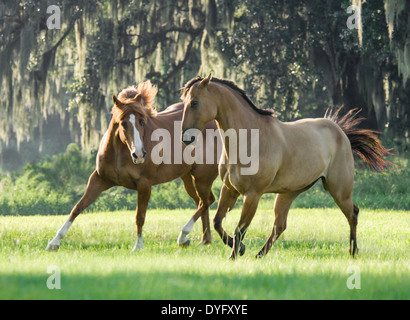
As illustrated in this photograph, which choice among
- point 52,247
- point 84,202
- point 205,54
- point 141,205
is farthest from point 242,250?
point 205,54

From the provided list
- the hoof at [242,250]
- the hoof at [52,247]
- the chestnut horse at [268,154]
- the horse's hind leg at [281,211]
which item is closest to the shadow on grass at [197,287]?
the hoof at [242,250]

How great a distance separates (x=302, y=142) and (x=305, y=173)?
1.24ft

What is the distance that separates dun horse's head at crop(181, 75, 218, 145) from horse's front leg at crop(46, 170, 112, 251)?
2.41 meters

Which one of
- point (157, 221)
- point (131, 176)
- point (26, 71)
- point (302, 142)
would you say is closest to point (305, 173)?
point (302, 142)

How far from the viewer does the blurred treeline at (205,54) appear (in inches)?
753

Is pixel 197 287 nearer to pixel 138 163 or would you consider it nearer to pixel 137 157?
pixel 137 157

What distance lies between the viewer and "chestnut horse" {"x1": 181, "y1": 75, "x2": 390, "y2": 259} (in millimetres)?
7465

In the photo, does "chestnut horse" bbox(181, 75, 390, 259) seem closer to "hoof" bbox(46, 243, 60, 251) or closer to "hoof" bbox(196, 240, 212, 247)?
"hoof" bbox(196, 240, 212, 247)

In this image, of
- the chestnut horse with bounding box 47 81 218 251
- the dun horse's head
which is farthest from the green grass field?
the dun horse's head

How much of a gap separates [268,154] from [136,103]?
82.0 inches

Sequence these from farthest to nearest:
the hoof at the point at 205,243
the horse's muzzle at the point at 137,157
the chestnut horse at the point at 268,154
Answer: the hoof at the point at 205,243 → the horse's muzzle at the point at 137,157 → the chestnut horse at the point at 268,154

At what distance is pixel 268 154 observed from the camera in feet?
25.3

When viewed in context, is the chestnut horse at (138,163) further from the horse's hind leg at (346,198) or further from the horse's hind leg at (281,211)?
the horse's hind leg at (346,198)

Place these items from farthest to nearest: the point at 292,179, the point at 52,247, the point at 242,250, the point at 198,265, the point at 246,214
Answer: the point at 52,247
the point at 292,179
the point at 242,250
the point at 246,214
the point at 198,265
